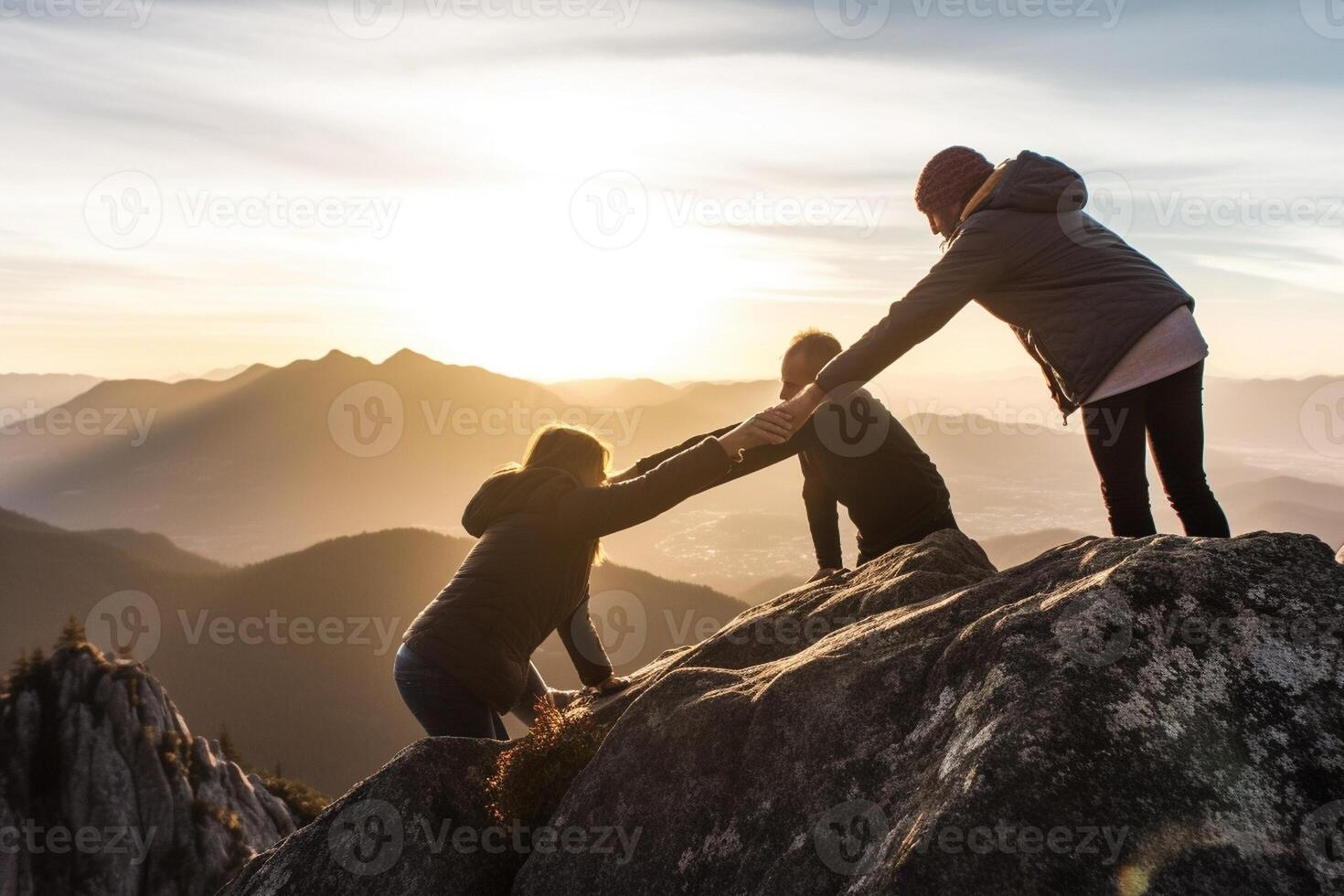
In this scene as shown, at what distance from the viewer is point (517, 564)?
7113mm

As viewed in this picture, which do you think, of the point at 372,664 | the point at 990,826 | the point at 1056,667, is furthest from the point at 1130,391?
the point at 372,664

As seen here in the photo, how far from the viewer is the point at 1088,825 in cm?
368

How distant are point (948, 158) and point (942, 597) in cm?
353

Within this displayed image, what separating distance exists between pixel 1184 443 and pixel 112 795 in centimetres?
7330

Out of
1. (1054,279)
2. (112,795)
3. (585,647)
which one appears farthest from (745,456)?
(112,795)

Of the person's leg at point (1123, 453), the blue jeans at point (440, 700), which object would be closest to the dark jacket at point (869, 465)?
the person's leg at point (1123, 453)

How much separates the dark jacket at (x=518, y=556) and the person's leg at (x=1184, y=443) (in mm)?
3362

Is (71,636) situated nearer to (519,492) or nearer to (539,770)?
(519,492)

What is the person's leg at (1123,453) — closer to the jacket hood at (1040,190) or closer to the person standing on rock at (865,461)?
the jacket hood at (1040,190)

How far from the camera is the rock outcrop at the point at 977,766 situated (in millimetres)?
3654

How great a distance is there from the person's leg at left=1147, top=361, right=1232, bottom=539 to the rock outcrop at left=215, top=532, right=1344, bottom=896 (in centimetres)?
98

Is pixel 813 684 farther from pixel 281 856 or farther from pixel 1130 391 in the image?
pixel 281 856

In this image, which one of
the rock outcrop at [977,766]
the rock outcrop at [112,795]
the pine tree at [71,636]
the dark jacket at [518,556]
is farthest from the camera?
the pine tree at [71,636]

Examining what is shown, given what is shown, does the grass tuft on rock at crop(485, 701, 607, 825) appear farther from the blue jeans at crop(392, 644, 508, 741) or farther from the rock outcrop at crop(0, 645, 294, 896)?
the rock outcrop at crop(0, 645, 294, 896)
